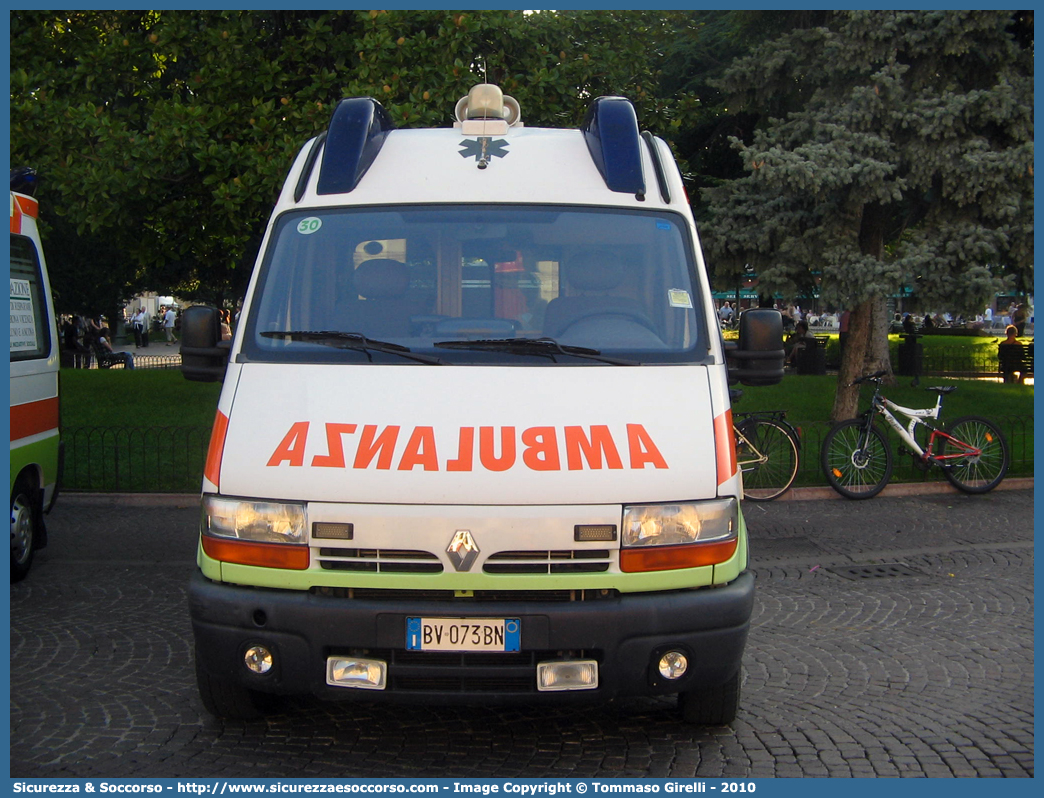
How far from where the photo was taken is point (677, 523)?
13.5 feet

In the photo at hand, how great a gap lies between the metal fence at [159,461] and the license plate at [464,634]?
7.56 metres

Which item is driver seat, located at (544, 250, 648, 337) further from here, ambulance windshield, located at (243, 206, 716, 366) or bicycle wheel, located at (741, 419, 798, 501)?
bicycle wheel, located at (741, 419, 798, 501)

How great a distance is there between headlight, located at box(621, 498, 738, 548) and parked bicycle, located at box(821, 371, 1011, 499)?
7152 mm

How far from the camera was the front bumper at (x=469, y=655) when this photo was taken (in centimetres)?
402

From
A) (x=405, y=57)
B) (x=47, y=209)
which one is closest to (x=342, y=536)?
(x=405, y=57)

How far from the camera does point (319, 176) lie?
5.27 metres

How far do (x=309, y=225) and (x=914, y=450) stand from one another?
8.18 m

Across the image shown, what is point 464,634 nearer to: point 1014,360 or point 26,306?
point 26,306

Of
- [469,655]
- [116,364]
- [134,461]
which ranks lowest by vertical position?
[134,461]

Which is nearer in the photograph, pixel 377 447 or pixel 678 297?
pixel 377 447

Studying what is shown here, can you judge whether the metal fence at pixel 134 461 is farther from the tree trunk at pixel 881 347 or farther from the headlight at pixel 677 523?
the tree trunk at pixel 881 347

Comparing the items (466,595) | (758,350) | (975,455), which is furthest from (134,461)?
(466,595)

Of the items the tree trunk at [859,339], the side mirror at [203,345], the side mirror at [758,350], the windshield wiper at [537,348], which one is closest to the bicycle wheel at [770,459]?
the tree trunk at [859,339]
